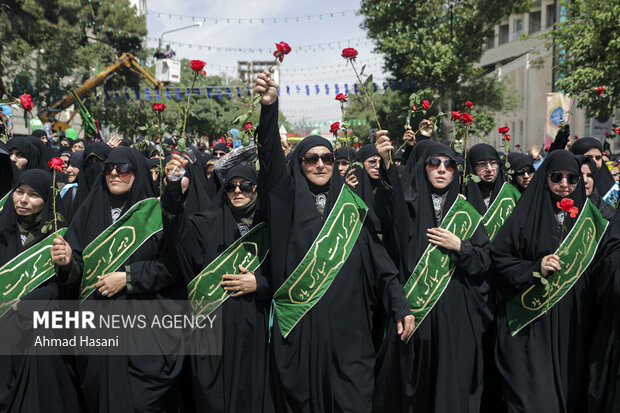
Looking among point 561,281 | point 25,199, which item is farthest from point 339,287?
point 25,199

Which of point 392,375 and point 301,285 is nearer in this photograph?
point 301,285

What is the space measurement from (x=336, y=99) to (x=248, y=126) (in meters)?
0.83

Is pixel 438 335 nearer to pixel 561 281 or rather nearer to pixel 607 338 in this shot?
pixel 561 281

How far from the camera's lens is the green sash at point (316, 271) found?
10.7 ft

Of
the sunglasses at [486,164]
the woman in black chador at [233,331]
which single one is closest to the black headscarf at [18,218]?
the woman in black chador at [233,331]

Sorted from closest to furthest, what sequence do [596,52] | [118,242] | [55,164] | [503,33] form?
[55,164] < [118,242] < [596,52] < [503,33]

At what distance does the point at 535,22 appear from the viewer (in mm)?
39156

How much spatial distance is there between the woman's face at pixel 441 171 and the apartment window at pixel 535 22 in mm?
38942

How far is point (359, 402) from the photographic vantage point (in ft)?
10.5

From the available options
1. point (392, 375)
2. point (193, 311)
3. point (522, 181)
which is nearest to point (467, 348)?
point (392, 375)

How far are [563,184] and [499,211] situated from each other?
29.8 inches

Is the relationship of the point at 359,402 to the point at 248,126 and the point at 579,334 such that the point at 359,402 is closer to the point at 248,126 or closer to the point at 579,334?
the point at 579,334

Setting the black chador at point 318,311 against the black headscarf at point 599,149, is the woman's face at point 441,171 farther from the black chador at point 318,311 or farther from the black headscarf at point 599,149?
the black headscarf at point 599,149

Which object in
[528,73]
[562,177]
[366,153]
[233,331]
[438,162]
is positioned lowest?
[233,331]
